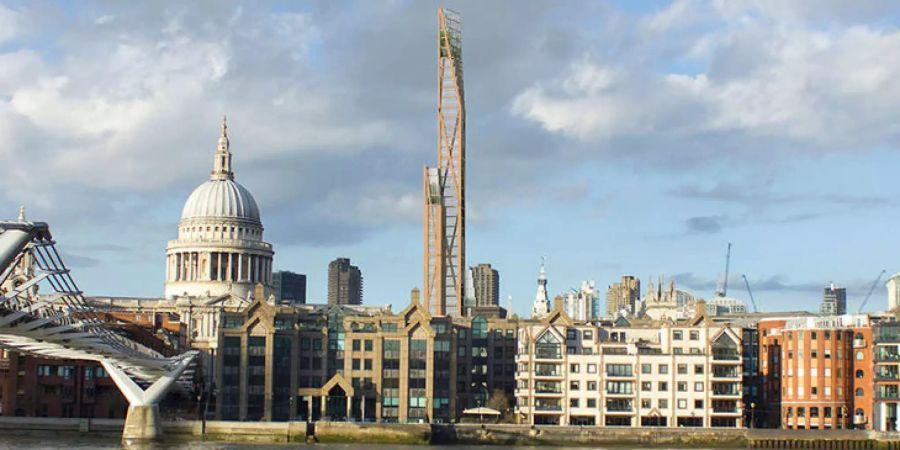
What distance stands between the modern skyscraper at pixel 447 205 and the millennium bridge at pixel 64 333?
39.4 m

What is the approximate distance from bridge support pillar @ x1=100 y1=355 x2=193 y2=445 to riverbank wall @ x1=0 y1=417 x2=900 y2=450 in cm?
170

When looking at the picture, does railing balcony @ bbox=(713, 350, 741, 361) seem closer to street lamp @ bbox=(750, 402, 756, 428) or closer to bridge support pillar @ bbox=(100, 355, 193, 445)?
street lamp @ bbox=(750, 402, 756, 428)

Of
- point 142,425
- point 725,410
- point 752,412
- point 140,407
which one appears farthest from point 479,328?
point 142,425

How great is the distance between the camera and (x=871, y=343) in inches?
4606

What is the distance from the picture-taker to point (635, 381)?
118 meters

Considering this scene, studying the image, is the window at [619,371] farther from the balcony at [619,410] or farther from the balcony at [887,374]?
the balcony at [887,374]

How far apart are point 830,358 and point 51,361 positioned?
2351 inches

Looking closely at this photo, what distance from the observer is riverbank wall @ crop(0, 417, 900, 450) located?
352 feet

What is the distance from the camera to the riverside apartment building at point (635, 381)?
118 metres

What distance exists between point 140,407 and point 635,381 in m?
36.9

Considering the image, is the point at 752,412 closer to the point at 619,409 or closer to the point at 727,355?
the point at 727,355

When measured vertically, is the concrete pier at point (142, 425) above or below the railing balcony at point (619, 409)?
below

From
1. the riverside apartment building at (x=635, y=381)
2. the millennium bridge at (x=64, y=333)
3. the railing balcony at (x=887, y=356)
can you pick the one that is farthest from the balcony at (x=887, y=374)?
the millennium bridge at (x=64, y=333)

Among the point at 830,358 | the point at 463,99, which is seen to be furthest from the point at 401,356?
the point at 463,99
